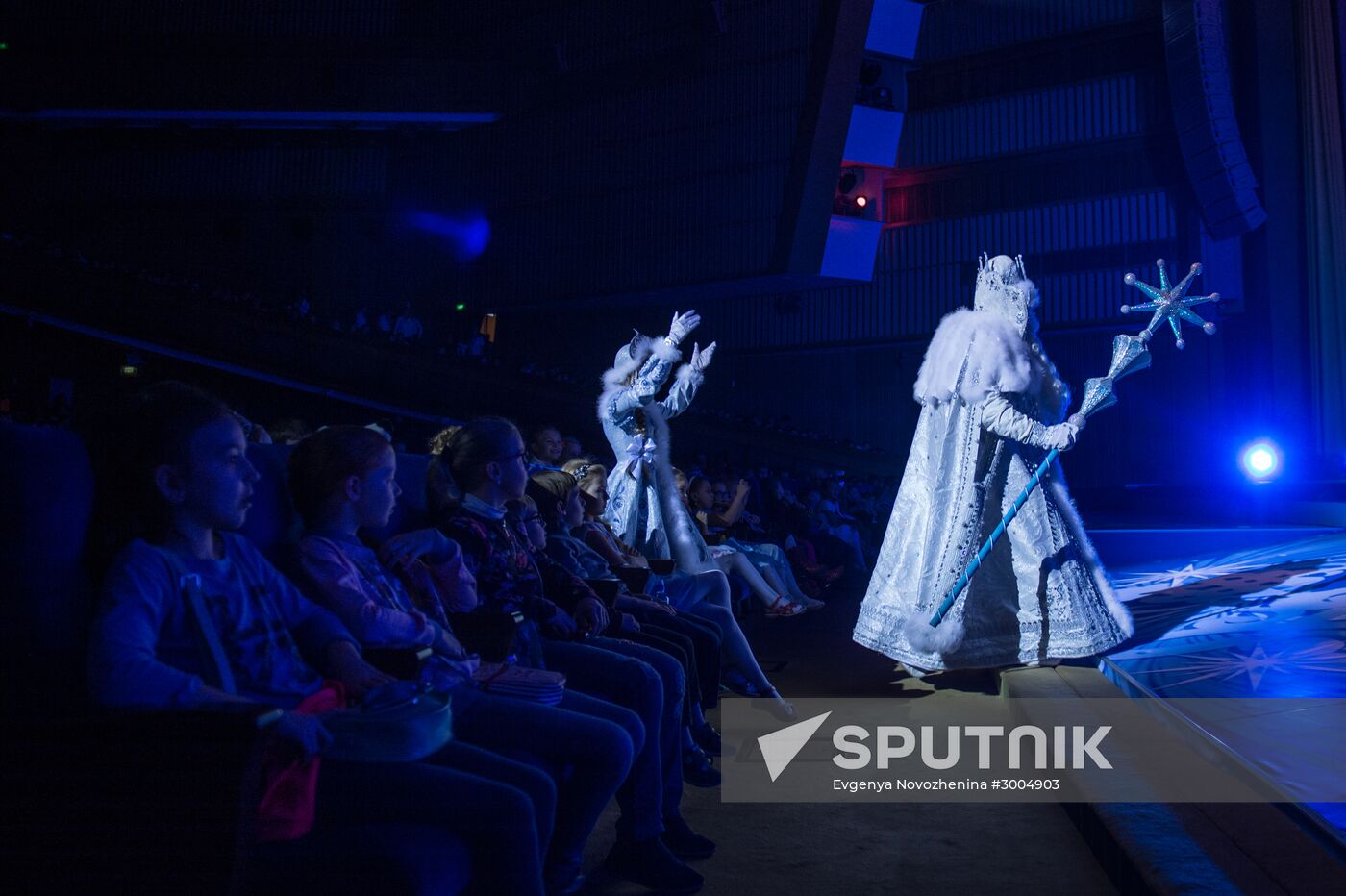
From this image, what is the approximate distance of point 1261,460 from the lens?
10539mm

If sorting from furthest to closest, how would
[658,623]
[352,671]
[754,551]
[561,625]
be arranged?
[754,551] < [658,623] < [561,625] < [352,671]

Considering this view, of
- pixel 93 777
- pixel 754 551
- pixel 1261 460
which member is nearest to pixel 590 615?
pixel 93 777

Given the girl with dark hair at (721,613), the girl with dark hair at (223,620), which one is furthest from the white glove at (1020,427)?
the girl with dark hair at (223,620)

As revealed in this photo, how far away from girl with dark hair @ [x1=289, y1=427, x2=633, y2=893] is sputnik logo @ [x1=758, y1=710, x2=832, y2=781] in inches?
51.1

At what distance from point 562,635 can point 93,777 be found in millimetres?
1336

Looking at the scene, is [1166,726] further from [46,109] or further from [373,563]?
[46,109]

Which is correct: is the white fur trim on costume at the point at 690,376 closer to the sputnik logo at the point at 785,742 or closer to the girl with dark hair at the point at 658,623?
the girl with dark hair at the point at 658,623

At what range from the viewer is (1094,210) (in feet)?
46.1

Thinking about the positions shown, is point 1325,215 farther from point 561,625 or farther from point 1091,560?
point 561,625

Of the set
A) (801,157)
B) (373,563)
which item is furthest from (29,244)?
(373,563)

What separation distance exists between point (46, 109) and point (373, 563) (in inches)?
629

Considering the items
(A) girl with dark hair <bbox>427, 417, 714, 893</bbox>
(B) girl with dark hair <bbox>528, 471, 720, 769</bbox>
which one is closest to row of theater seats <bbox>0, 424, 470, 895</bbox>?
(A) girl with dark hair <bbox>427, 417, 714, 893</bbox>

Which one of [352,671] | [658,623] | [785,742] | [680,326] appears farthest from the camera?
[680,326]

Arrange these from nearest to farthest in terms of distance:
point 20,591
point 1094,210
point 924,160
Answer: point 20,591 → point 1094,210 → point 924,160
